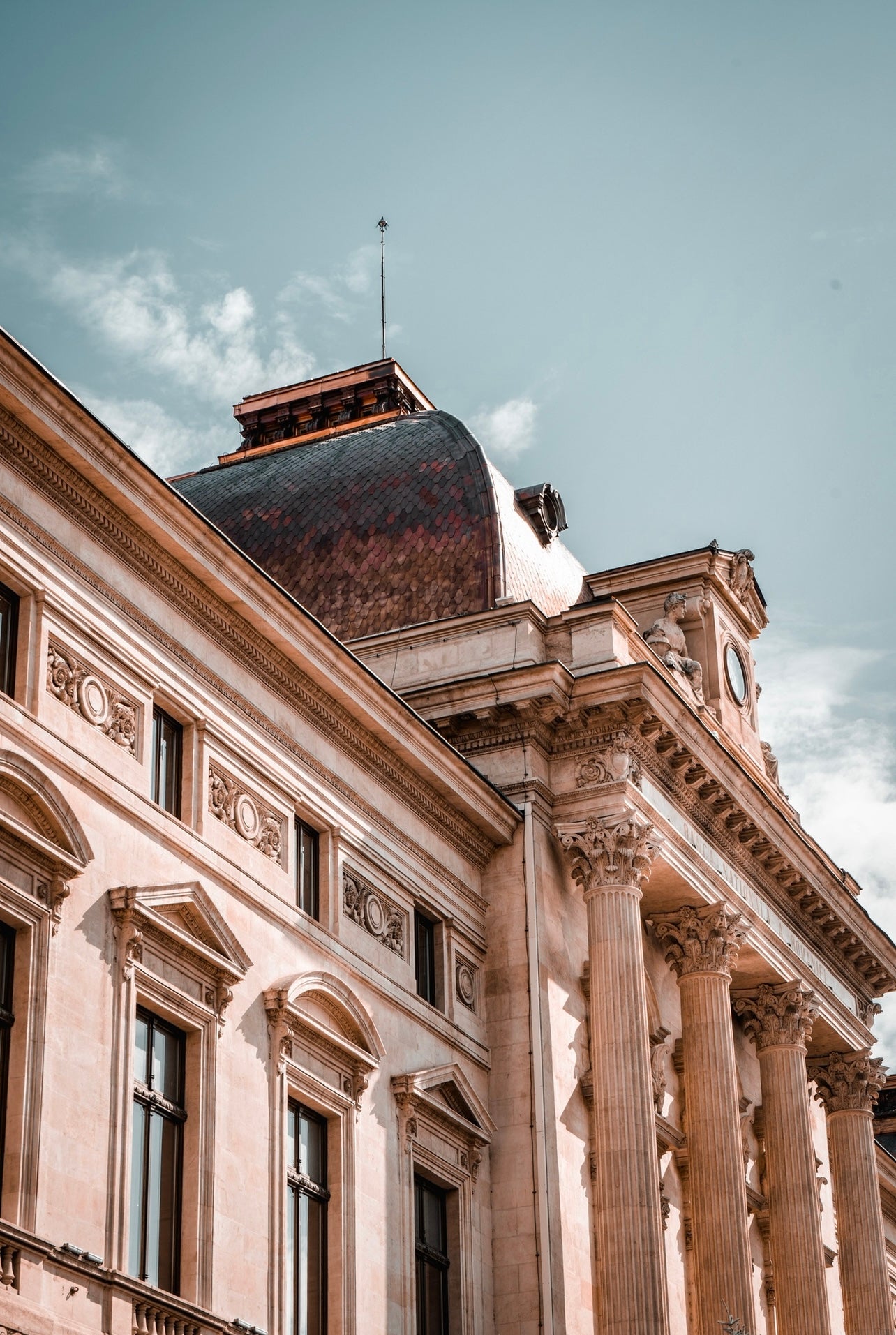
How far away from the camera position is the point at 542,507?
4059 cm

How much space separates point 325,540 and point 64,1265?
2068 cm

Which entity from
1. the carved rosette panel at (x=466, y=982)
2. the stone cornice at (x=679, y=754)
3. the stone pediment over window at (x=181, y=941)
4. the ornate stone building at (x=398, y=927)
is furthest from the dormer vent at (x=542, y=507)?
the stone pediment over window at (x=181, y=941)

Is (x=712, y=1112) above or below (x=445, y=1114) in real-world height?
above

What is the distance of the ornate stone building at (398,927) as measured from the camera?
22.8 m

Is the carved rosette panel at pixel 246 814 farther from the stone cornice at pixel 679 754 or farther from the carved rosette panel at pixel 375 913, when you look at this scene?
the stone cornice at pixel 679 754

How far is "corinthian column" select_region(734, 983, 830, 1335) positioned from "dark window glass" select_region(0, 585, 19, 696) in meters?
20.0

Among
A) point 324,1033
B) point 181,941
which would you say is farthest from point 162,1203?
point 324,1033

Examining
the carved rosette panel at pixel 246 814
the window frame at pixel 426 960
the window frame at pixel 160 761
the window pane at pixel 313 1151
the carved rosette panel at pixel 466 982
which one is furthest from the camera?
the carved rosette panel at pixel 466 982

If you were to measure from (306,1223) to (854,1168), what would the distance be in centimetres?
1906

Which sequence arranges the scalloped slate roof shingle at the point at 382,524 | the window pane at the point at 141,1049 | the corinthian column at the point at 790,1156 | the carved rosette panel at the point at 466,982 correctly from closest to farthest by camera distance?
the window pane at the point at 141,1049, the carved rosette panel at the point at 466,982, the corinthian column at the point at 790,1156, the scalloped slate roof shingle at the point at 382,524

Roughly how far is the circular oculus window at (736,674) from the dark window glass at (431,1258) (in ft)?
44.9

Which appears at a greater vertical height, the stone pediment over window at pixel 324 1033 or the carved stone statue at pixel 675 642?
the carved stone statue at pixel 675 642

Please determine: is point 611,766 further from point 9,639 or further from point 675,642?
point 9,639

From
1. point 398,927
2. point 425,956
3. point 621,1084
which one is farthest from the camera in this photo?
point 621,1084
